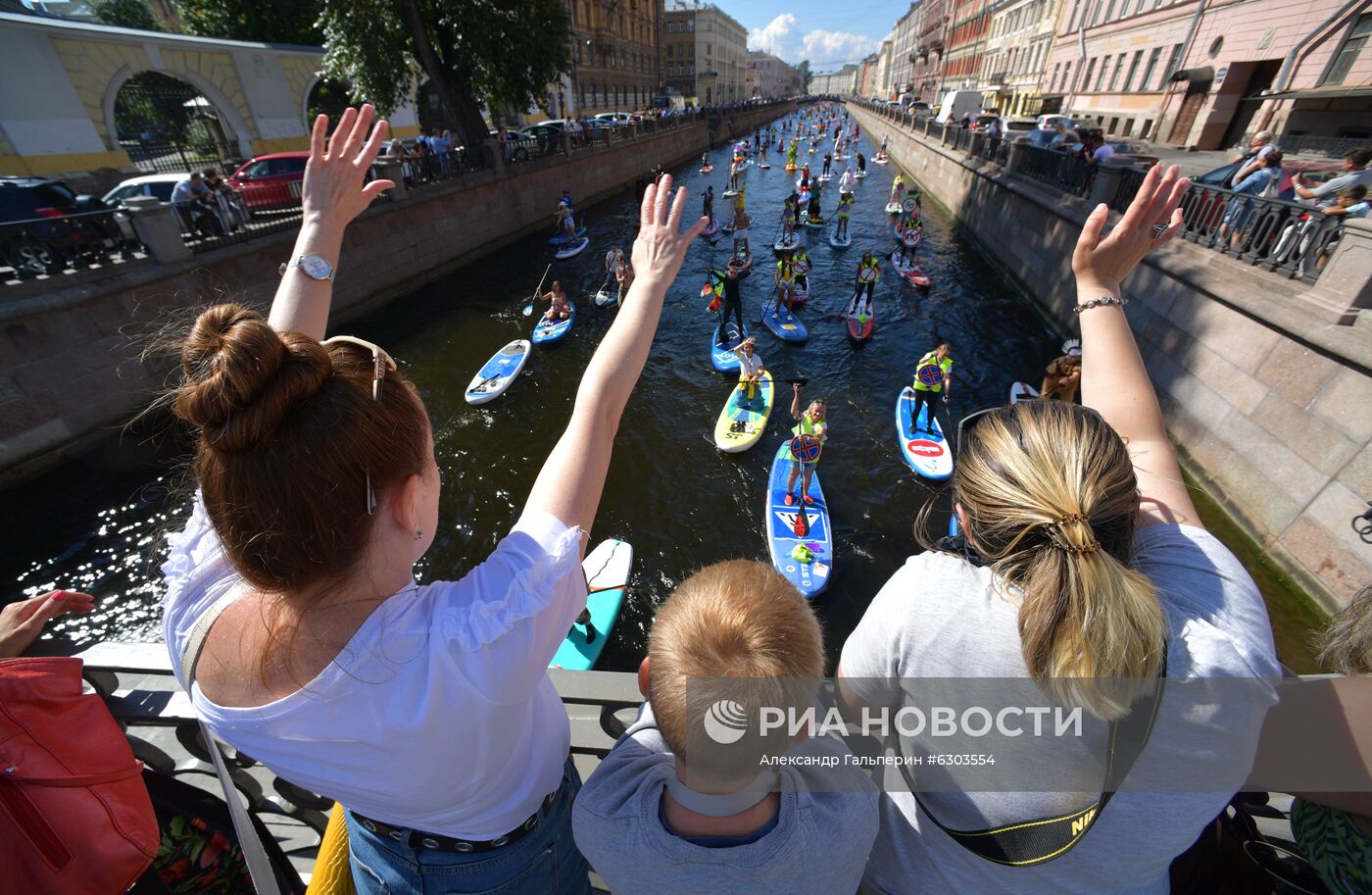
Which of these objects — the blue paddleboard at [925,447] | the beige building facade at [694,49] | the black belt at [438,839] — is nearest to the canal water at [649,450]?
the blue paddleboard at [925,447]

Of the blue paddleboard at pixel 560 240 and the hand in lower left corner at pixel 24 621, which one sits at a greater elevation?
the hand in lower left corner at pixel 24 621

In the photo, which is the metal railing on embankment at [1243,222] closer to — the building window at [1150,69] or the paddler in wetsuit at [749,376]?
the paddler in wetsuit at [749,376]

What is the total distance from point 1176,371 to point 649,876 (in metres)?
12.4

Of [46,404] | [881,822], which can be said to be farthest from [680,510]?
[46,404]

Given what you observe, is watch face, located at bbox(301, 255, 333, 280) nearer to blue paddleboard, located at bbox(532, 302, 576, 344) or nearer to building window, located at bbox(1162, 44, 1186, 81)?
blue paddleboard, located at bbox(532, 302, 576, 344)

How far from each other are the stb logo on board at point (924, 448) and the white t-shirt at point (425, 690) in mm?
9835

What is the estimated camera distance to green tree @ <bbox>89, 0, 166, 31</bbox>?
44.9m

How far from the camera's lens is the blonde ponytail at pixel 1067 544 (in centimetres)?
114

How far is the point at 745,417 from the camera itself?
1086cm

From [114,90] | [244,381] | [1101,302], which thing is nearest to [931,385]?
[1101,302]

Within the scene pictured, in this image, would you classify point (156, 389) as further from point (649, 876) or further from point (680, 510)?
point (649, 876)

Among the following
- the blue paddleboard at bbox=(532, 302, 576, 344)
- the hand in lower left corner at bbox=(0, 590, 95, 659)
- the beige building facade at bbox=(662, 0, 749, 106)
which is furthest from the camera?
the beige building facade at bbox=(662, 0, 749, 106)

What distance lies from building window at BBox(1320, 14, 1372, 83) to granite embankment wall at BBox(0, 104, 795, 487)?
30917mm

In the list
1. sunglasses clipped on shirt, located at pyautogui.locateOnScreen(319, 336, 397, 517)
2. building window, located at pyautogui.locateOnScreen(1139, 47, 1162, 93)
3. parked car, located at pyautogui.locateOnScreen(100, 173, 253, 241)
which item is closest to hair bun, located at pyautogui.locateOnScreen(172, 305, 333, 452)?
sunglasses clipped on shirt, located at pyautogui.locateOnScreen(319, 336, 397, 517)
